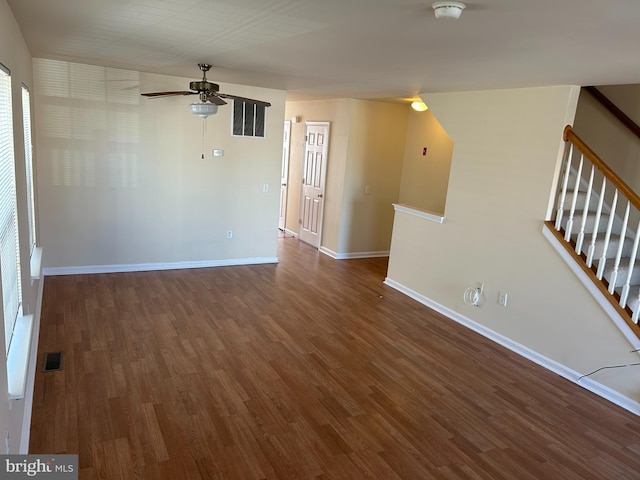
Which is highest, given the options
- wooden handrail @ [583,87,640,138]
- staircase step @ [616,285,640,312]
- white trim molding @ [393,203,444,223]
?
wooden handrail @ [583,87,640,138]

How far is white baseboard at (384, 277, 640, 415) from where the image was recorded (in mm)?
3398

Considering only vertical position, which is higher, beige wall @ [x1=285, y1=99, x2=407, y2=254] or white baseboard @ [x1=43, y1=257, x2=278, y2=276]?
beige wall @ [x1=285, y1=99, x2=407, y2=254]

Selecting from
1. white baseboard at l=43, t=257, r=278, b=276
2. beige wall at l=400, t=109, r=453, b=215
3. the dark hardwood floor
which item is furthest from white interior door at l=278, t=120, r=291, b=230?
the dark hardwood floor

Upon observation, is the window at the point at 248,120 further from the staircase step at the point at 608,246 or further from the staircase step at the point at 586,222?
the staircase step at the point at 608,246

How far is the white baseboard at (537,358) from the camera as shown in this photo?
11.1 ft

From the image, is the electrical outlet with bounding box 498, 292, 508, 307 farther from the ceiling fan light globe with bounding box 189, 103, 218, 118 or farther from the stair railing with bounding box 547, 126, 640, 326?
the ceiling fan light globe with bounding box 189, 103, 218, 118

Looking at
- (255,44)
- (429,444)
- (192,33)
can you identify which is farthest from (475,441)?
(192,33)

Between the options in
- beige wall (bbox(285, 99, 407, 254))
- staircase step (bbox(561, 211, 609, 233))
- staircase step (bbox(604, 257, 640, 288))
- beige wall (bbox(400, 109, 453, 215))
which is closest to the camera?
staircase step (bbox(604, 257, 640, 288))

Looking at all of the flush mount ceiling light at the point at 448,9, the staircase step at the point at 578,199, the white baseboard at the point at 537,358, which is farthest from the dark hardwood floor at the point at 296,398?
the flush mount ceiling light at the point at 448,9

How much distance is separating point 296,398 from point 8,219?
210 centimetres

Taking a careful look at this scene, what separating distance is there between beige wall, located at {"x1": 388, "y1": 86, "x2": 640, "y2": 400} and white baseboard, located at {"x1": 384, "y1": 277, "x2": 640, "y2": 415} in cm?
5

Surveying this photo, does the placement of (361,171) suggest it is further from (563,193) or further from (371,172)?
(563,193)

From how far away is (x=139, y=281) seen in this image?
17.4ft

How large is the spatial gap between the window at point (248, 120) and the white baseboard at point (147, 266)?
1.77m
